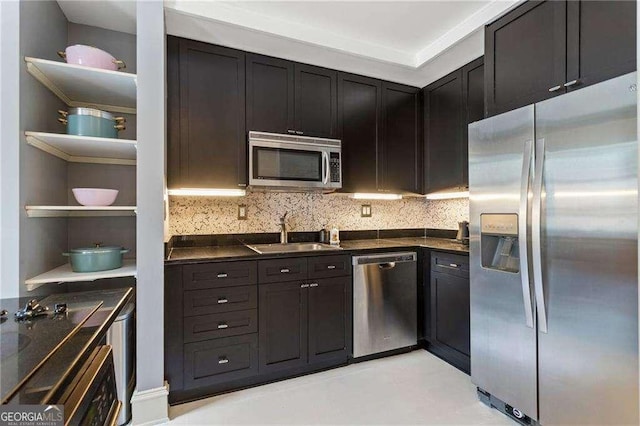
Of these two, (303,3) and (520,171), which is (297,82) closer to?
(303,3)

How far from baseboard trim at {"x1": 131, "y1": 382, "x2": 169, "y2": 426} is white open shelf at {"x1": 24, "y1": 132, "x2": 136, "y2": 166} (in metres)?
1.50

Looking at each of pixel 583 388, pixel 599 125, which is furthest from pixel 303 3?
pixel 583 388

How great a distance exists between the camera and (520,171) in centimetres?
170

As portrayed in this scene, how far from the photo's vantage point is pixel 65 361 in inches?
25.1

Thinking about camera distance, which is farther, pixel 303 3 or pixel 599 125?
pixel 303 3

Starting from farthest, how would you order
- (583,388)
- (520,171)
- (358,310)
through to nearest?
(358,310), (520,171), (583,388)

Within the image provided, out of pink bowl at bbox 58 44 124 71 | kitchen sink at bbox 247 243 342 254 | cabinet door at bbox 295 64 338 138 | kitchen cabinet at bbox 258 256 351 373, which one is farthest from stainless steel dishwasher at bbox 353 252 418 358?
pink bowl at bbox 58 44 124 71

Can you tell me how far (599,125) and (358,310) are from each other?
191cm

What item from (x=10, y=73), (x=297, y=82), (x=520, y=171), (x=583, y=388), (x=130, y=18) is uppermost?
(x=130, y=18)

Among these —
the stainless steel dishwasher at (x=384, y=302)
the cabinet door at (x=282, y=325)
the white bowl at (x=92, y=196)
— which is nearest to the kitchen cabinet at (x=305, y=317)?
the cabinet door at (x=282, y=325)

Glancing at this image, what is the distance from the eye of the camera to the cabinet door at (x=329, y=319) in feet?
7.77

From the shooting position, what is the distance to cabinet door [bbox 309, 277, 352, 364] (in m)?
2.37

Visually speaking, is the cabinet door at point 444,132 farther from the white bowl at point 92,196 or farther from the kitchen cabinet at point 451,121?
the white bowl at point 92,196

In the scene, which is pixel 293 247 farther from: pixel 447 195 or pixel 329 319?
pixel 447 195
